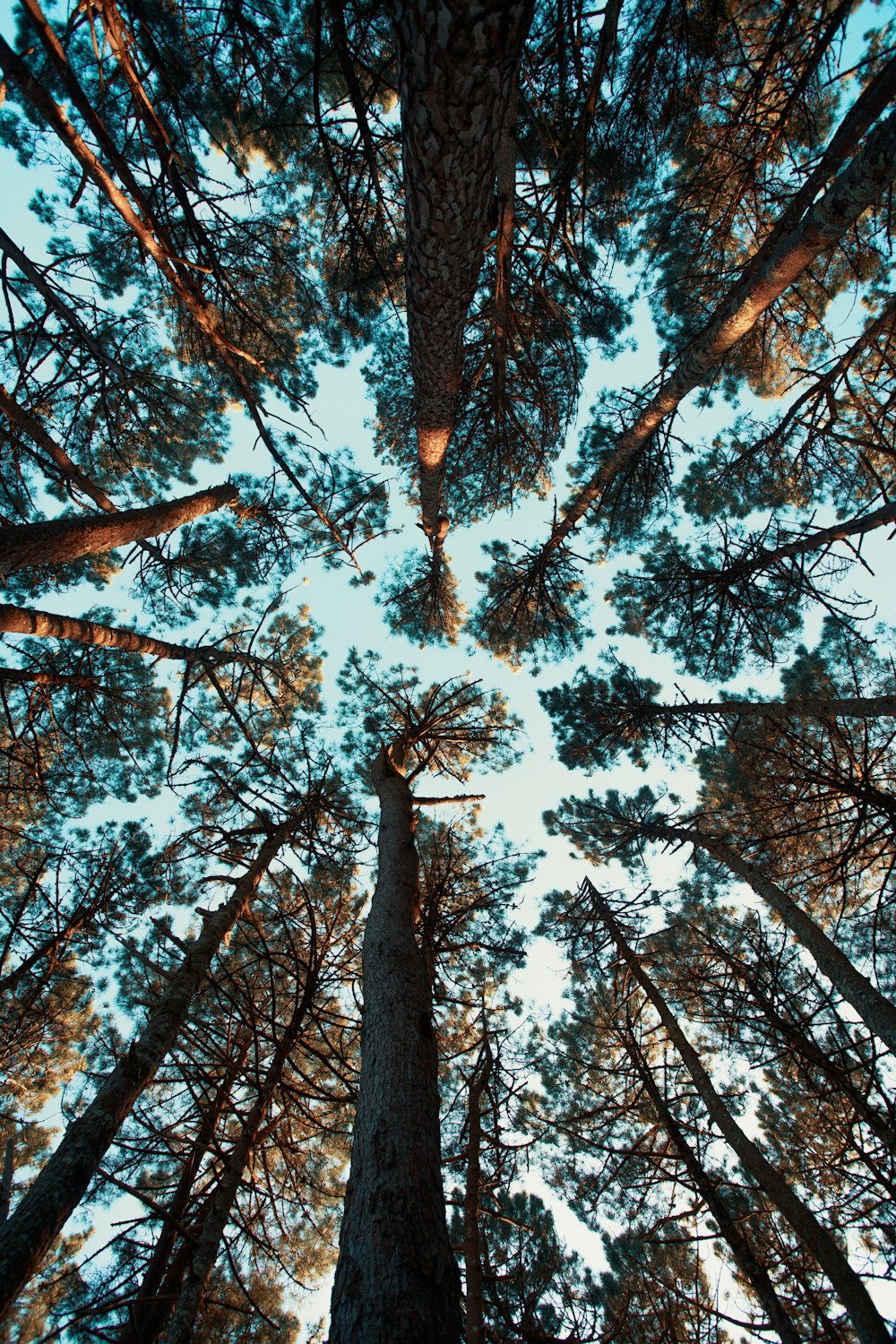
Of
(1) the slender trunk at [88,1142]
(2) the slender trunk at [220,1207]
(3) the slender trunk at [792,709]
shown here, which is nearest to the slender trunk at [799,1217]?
(3) the slender trunk at [792,709]

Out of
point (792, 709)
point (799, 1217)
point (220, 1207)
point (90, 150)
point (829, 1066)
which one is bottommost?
point (220, 1207)

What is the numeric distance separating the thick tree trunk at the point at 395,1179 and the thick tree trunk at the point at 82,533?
2.94 m

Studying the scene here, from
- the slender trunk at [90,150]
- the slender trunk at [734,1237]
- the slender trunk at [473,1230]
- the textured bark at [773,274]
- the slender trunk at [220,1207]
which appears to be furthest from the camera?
the slender trunk at [734,1237]

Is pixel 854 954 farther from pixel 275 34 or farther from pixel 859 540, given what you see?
pixel 275 34

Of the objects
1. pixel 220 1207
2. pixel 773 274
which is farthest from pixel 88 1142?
pixel 773 274

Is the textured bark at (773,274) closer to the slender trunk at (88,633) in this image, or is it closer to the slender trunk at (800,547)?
the slender trunk at (800,547)

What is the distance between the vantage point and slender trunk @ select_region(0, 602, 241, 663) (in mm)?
3234

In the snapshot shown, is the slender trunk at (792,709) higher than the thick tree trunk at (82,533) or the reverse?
higher

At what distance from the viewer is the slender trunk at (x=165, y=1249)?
2100 mm

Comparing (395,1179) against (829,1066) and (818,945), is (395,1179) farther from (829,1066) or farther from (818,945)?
(818,945)

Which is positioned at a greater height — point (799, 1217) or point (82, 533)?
point (82, 533)

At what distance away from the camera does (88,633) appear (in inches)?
151

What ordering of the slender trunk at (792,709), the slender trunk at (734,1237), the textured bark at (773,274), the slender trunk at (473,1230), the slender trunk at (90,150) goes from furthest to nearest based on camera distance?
the slender trunk at (792,709)
the slender trunk at (734,1237)
the textured bark at (773,274)
the slender trunk at (473,1230)
the slender trunk at (90,150)

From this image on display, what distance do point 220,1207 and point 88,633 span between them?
3478mm
